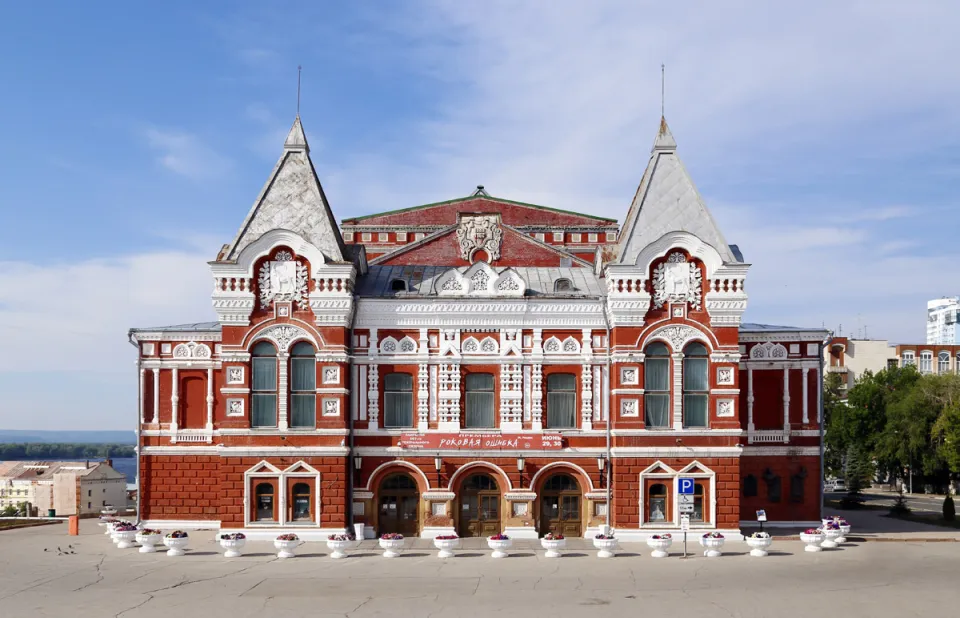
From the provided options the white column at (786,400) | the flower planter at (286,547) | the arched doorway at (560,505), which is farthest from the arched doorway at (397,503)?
the white column at (786,400)

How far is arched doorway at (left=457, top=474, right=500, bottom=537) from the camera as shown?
2994cm

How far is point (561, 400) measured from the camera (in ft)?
99.8

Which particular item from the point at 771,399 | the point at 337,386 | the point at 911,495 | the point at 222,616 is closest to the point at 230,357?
the point at 337,386

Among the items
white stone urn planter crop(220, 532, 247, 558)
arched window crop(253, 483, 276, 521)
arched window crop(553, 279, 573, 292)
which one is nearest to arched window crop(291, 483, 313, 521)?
arched window crop(253, 483, 276, 521)

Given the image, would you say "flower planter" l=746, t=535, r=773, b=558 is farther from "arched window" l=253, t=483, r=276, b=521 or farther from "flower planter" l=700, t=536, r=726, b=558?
"arched window" l=253, t=483, r=276, b=521

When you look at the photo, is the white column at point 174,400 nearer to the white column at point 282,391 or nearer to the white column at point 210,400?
the white column at point 210,400

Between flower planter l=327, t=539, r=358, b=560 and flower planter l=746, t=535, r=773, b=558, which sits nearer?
flower planter l=327, t=539, r=358, b=560

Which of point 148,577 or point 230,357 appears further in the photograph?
point 230,357

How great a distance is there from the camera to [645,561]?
25.7m

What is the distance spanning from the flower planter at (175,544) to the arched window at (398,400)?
284 inches

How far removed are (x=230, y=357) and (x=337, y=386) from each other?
358 cm

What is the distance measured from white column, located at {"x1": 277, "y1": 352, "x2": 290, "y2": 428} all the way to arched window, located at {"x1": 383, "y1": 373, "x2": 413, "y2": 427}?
127 inches

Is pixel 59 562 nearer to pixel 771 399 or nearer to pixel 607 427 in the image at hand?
pixel 607 427

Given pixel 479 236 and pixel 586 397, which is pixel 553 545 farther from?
pixel 479 236
